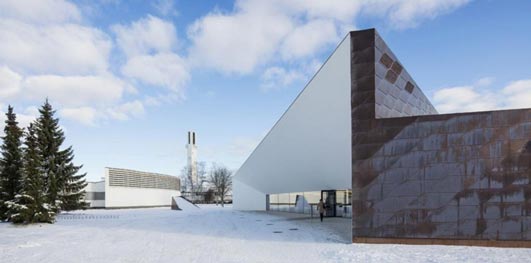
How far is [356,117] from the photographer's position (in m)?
11.5

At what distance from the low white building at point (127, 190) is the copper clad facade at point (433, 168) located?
42091mm

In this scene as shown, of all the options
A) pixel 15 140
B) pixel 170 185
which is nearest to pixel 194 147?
pixel 170 185

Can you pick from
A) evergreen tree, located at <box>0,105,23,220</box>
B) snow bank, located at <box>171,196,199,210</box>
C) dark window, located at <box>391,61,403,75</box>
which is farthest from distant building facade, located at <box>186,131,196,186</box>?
dark window, located at <box>391,61,403,75</box>

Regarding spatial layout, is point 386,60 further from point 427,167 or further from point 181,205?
point 181,205

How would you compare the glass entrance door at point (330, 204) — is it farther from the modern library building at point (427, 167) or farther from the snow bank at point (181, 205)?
the snow bank at point (181, 205)

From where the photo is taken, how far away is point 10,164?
22.0 metres

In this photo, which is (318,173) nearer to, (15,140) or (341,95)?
(341,95)

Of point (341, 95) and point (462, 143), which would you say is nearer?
point (462, 143)

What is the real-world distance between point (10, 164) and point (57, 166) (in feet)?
14.2

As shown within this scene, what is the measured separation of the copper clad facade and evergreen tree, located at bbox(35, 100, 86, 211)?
65.3 ft

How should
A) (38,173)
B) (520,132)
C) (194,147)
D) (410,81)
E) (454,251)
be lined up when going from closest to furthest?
(454,251) < (520,132) < (410,81) < (38,173) < (194,147)

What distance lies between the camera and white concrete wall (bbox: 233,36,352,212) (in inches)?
648

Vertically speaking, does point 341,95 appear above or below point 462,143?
above

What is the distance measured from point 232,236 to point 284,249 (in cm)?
358
